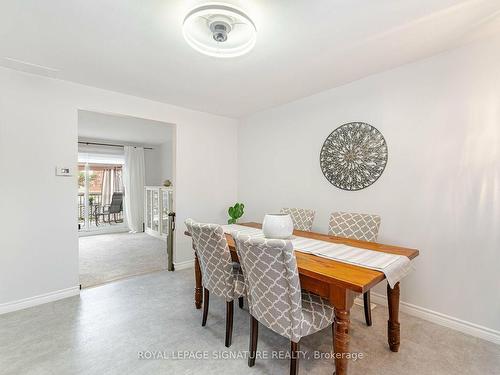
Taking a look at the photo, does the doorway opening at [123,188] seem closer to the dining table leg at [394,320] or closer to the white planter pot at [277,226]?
the white planter pot at [277,226]

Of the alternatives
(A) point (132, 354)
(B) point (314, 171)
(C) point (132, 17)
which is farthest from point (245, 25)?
(A) point (132, 354)

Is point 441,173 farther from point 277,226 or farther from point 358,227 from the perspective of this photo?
point 277,226

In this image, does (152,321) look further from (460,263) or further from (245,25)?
(460,263)

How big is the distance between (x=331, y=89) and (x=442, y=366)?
2.77 metres

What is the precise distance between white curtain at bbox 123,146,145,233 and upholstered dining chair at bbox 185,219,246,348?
4.98 metres

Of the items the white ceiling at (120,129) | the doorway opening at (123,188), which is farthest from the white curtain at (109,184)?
the white ceiling at (120,129)

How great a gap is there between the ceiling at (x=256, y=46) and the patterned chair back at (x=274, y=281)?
1.49 m

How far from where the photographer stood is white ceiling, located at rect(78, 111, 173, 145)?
4.14 metres

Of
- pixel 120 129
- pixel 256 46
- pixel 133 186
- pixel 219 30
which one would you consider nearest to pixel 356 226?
pixel 256 46

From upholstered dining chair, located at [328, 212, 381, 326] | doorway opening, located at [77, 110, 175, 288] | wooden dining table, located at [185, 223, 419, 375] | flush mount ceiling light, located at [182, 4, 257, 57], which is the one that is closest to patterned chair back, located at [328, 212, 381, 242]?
upholstered dining chair, located at [328, 212, 381, 326]

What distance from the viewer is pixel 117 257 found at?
411cm

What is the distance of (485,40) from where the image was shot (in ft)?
6.43

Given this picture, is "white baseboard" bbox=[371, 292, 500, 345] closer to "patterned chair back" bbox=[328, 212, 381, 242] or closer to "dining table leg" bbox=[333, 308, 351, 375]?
"patterned chair back" bbox=[328, 212, 381, 242]

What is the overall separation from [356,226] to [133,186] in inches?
226
